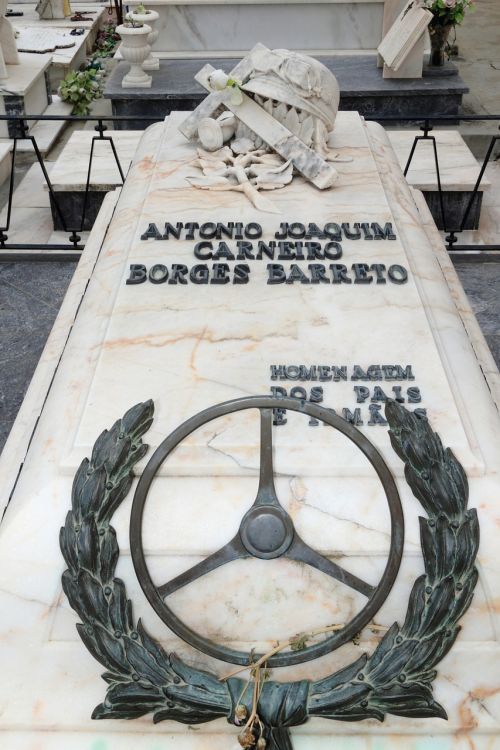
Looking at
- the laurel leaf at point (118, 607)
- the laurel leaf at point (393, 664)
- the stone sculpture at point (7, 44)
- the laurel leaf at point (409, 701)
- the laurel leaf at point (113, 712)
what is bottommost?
the stone sculpture at point (7, 44)

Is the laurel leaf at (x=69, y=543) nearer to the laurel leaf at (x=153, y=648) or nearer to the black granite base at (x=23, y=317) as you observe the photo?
the laurel leaf at (x=153, y=648)

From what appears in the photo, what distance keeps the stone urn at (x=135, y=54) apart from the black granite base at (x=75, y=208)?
7.24ft

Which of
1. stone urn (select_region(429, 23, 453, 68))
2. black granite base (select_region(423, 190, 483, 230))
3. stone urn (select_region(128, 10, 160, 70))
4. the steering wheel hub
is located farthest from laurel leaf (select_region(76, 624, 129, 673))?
stone urn (select_region(429, 23, 453, 68))

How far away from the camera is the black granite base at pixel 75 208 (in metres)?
6.38

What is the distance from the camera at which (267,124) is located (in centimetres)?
479

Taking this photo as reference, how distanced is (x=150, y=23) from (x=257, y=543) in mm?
7650

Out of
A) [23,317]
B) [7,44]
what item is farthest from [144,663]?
[7,44]

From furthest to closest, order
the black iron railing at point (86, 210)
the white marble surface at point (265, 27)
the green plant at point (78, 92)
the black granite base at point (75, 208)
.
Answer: the green plant at point (78, 92)
the white marble surface at point (265, 27)
the black granite base at point (75, 208)
the black iron railing at point (86, 210)

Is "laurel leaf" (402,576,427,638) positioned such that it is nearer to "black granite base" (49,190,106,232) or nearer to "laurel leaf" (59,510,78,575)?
"laurel leaf" (59,510,78,575)

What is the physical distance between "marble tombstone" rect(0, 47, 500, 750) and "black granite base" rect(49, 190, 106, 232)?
3.08m

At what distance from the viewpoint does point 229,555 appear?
2.62 meters

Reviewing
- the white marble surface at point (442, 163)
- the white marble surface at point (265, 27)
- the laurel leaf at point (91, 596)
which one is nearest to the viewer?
the laurel leaf at point (91, 596)

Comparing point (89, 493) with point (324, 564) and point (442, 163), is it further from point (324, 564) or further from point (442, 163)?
point (442, 163)

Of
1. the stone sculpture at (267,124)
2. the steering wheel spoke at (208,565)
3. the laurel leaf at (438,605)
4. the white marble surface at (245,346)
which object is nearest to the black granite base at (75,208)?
the stone sculpture at (267,124)
